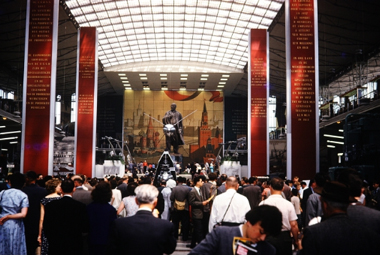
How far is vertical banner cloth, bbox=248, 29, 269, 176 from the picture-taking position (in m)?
28.1

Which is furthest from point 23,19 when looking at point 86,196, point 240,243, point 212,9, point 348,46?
point 240,243

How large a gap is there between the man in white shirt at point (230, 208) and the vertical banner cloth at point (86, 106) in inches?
887

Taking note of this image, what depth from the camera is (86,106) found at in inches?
1151

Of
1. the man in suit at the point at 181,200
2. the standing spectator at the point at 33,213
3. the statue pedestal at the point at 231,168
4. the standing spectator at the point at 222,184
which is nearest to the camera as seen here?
the standing spectator at the point at 33,213

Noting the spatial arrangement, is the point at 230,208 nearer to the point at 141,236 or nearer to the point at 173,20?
the point at 141,236

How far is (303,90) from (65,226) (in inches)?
576

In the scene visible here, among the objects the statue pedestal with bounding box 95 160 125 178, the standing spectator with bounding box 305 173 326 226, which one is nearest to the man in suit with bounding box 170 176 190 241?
the standing spectator with bounding box 305 173 326 226

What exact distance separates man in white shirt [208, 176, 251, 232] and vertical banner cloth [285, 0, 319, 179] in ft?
39.8

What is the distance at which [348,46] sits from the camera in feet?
127

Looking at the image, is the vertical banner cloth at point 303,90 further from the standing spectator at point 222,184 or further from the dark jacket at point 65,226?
the dark jacket at point 65,226

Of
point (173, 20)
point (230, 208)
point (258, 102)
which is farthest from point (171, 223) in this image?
point (173, 20)

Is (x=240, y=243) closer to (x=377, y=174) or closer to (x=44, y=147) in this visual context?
(x=44, y=147)

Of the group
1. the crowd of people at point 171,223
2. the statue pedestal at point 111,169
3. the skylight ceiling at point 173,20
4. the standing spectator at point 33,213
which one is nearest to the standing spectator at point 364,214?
the crowd of people at point 171,223

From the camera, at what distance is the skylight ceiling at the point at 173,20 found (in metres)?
39.8
